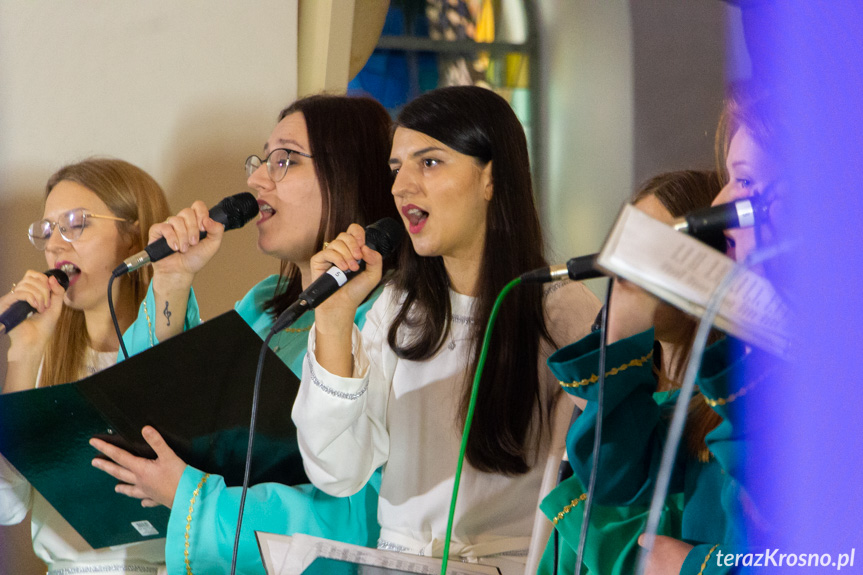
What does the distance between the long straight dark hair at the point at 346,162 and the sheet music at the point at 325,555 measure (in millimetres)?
910

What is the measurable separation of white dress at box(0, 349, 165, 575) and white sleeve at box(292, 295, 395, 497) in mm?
511

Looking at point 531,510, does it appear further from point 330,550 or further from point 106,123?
point 106,123

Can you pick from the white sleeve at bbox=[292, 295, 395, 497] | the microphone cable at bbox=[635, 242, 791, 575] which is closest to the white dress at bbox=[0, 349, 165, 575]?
the white sleeve at bbox=[292, 295, 395, 497]

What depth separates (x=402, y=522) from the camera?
1632mm

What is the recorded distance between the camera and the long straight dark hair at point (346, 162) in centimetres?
201

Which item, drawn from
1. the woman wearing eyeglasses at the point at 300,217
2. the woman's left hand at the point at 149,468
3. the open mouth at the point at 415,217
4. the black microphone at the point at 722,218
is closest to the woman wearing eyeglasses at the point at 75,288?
the woman wearing eyeglasses at the point at 300,217

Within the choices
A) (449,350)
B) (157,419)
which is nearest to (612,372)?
(449,350)

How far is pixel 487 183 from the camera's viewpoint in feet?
5.62

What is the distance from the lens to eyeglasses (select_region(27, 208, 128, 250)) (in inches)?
82.3

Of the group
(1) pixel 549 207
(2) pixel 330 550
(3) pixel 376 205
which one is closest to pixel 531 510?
(2) pixel 330 550

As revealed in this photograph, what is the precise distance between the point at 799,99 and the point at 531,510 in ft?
3.06

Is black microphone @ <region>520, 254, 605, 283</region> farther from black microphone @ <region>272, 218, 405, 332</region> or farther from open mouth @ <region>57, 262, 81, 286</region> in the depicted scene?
open mouth @ <region>57, 262, 81, 286</region>

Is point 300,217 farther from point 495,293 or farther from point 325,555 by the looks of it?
point 325,555

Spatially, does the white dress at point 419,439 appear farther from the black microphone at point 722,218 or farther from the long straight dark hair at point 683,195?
the black microphone at point 722,218
